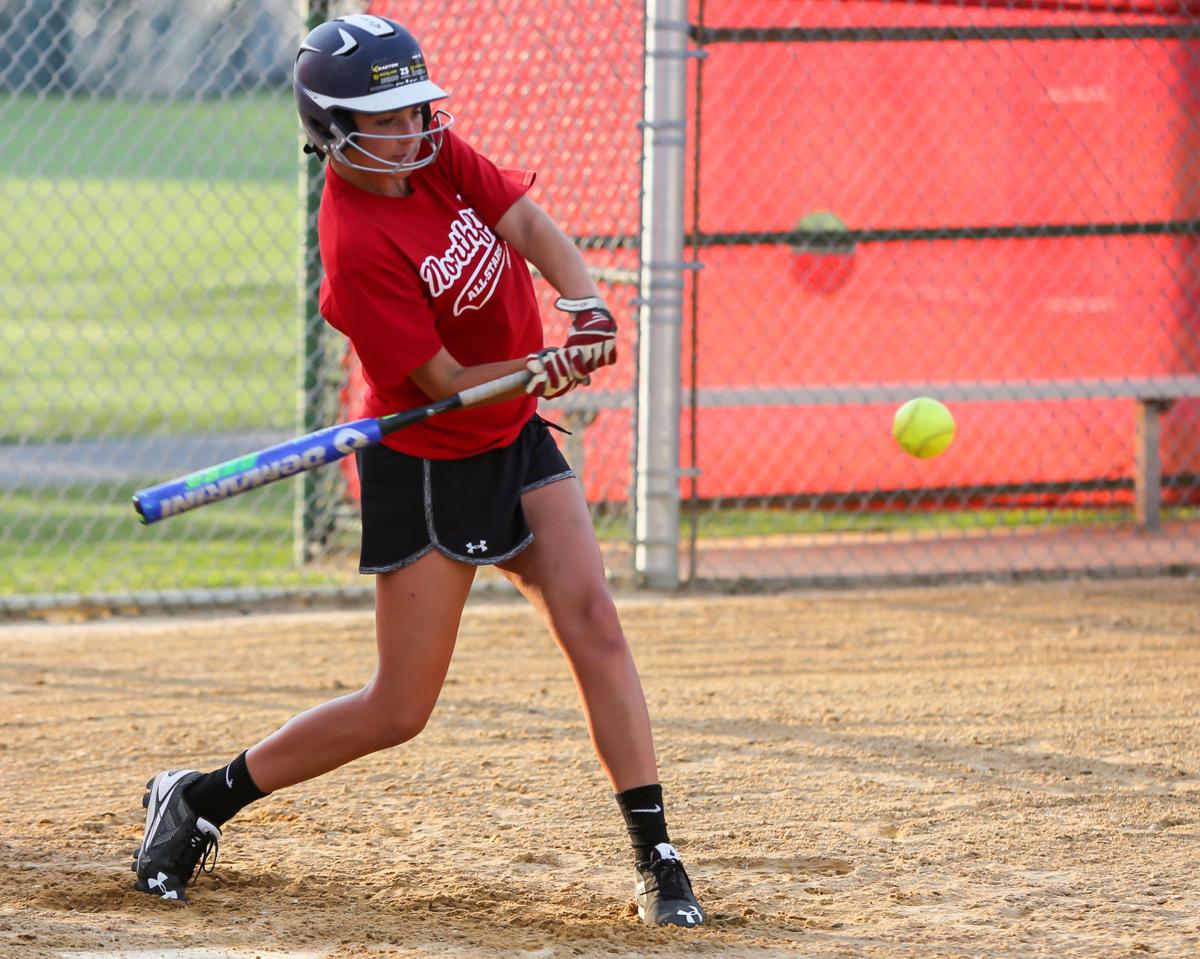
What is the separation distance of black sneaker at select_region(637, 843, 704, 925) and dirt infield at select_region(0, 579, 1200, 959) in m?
0.05

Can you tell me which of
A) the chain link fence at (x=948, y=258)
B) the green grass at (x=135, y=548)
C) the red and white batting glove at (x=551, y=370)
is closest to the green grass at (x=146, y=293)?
the green grass at (x=135, y=548)

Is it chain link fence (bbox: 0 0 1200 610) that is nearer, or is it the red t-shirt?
the red t-shirt

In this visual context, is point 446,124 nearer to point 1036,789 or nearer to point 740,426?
point 1036,789

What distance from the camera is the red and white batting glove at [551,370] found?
336 centimetres

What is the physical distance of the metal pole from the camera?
7.32 metres

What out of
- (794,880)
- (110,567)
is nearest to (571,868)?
(794,880)

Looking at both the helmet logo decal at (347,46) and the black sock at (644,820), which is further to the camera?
the black sock at (644,820)

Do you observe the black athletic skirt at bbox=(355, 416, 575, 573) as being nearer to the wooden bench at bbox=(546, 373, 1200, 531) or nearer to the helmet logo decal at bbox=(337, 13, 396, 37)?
the helmet logo decal at bbox=(337, 13, 396, 37)

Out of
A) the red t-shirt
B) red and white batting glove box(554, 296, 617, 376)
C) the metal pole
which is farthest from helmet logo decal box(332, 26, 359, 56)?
the metal pole

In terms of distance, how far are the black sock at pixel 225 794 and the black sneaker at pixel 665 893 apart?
87cm

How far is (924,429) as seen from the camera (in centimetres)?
609

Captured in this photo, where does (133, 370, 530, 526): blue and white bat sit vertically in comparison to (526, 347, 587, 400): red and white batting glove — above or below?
below

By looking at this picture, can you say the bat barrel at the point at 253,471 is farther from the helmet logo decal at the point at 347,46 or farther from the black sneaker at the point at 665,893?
the black sneaker at the point at 665,893

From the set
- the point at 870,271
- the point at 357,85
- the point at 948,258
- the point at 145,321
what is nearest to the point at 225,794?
the point at 357,85
